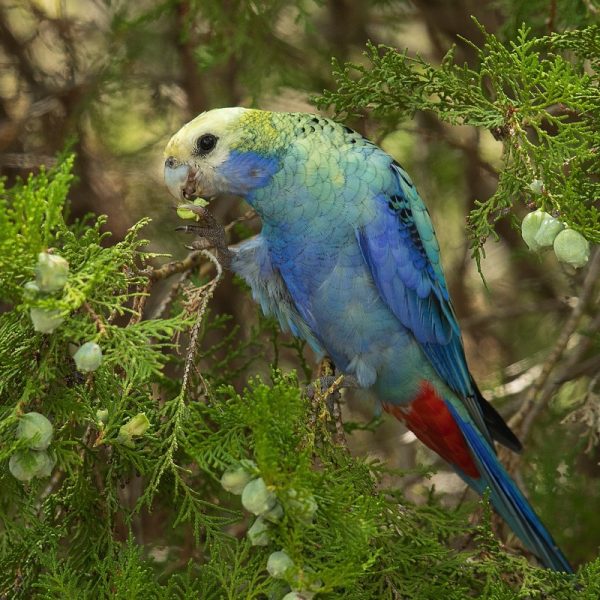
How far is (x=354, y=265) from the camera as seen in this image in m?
2.17

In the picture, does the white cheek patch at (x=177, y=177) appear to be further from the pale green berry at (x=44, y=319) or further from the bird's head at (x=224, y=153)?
the pale green berry at (x=44, y=319)

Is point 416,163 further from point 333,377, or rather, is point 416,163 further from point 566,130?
point 566,130

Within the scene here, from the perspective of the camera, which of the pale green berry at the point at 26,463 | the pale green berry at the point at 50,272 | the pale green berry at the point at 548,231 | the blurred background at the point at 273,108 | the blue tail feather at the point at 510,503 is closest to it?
the pale green berry at the point at 50,272

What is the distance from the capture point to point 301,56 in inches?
121

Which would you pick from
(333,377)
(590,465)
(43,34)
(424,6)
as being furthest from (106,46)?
(590,465)

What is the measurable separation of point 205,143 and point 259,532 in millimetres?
1081

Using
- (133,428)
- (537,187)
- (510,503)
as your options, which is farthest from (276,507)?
(510,503)

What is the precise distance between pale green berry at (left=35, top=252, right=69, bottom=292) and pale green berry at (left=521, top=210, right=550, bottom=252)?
0.83m

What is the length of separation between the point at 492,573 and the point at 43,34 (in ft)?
8.40

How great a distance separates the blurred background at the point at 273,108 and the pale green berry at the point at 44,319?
4.45ft

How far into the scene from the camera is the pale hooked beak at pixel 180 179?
211 cm

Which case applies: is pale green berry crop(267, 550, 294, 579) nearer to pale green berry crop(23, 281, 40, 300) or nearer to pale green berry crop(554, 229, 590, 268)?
pale green berry crop(23, 281, 40, 300)

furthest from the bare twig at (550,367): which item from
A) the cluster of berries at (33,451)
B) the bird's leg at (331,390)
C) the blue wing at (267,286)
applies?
the cluster of berries at (33,451)

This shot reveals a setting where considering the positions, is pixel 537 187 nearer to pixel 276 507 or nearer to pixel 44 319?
pixel 276 507
